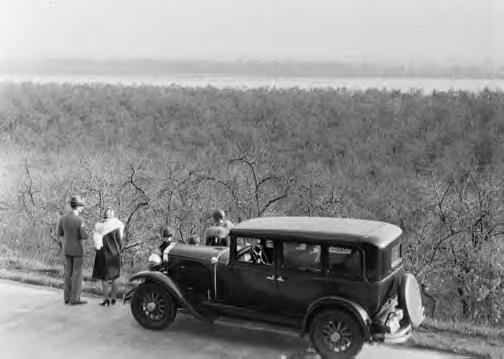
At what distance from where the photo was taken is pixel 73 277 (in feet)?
27.6

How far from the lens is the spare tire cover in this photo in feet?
22.2

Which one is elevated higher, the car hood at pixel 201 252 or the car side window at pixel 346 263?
the car side window at pixel 346 263

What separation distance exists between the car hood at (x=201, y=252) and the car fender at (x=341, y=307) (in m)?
1.21

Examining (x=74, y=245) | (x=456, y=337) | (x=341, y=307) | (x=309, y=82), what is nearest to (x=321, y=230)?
(x=341, y=307)

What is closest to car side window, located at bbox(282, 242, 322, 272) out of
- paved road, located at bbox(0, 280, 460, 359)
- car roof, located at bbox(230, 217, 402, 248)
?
car roof, located at bbox(230, 217, 402, 248)

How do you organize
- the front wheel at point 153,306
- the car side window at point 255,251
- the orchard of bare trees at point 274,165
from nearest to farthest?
the car side window at point 255,251 → the front wheel at point 153,306 → the orchard of bare trees at point 274,165

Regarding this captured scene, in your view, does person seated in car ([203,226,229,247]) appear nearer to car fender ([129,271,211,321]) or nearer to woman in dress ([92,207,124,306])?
car fender ([129,271,211,321])

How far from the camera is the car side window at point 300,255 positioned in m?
6.81

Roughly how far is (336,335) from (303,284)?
0.61 meters

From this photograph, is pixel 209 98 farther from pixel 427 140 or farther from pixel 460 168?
pixel 460 168

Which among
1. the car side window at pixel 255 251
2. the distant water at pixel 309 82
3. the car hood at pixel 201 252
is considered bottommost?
the car hood at pixel 201 252

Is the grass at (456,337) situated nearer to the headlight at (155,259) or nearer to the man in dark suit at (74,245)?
the man in dark suit at (74,245)

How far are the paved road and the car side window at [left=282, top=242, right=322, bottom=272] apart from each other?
0.76 meters

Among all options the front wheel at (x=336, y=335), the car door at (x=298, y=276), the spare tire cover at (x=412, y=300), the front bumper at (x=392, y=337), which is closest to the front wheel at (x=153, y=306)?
the car door at (x=298, y=276)
